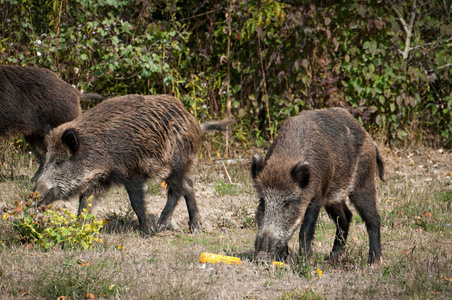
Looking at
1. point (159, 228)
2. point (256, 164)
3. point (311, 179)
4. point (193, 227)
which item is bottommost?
point (193, 227)

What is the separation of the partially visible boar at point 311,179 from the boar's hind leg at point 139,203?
1705mm

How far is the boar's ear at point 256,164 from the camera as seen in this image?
15.9ft

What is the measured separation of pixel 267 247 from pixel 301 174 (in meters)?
0.67

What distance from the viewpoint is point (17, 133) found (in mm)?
8031

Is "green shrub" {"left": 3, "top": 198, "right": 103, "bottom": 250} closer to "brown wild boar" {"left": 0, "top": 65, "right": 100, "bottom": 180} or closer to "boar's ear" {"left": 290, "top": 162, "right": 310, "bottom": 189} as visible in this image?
"boar's ear" {"left": 290, "top": 162, "right": 310, "bottom": 189}

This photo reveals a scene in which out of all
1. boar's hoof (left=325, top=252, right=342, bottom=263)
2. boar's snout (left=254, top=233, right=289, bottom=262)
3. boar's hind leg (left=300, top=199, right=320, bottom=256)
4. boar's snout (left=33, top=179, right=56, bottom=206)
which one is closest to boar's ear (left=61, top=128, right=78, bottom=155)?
boar's snout (left=33, top=179, right=56, bottom=206)

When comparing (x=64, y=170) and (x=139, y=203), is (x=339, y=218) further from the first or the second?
(x=64, y=170)

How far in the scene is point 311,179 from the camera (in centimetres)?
484

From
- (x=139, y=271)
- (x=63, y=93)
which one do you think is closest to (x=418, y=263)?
(x=139, y=271)

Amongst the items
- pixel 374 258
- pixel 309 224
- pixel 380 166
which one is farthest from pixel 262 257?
pixel 380 166

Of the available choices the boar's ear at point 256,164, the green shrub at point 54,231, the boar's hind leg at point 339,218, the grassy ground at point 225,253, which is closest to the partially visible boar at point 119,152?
the grassy ground at point 225,253

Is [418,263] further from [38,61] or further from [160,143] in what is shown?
[38,61]

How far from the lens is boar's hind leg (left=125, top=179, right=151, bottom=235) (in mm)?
6164

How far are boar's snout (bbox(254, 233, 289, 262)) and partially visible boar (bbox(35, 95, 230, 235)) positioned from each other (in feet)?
6.54
